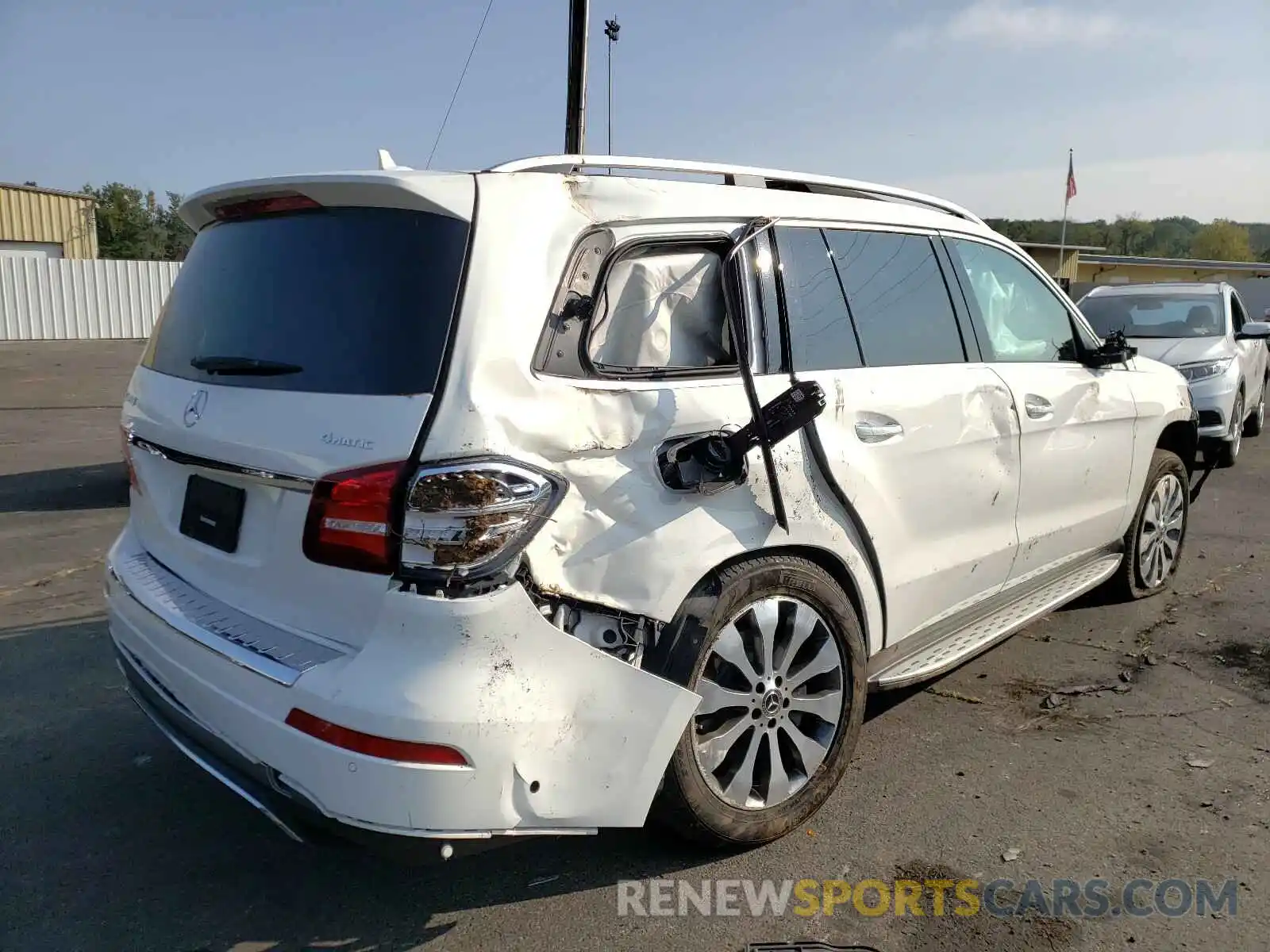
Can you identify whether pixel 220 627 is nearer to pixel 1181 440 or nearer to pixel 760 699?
pixel 760 699

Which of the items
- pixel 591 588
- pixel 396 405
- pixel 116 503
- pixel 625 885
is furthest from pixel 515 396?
pixel 116 503

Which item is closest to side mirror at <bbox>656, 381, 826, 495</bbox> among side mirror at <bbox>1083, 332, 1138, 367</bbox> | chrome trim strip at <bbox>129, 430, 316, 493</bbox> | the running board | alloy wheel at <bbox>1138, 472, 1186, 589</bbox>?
chrome trim strip at <bbox>129, 430, 316, 493</bbox>

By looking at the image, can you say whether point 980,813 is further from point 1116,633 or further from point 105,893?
point 105,893

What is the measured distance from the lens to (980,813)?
3.23m

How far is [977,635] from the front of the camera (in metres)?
3.79

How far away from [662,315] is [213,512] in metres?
1.34

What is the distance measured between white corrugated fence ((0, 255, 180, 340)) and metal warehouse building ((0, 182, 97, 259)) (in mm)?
3104

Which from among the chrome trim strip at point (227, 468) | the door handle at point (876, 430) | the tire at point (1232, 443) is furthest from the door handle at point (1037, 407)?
the tire at point (1232, 443)

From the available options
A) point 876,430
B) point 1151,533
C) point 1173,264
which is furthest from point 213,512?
point 1173,264

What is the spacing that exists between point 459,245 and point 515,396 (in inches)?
15.9

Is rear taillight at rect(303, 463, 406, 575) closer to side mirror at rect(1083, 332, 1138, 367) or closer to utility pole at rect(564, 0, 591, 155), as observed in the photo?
side mirror at rect(1083, 332, 1138, 367)

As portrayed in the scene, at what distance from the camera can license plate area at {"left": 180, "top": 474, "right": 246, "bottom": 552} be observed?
259 cm

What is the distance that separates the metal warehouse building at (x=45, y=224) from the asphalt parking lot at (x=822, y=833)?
103ft

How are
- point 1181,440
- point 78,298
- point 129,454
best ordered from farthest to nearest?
1. point 78,298
2. point 1181,440
3. point 129,454
